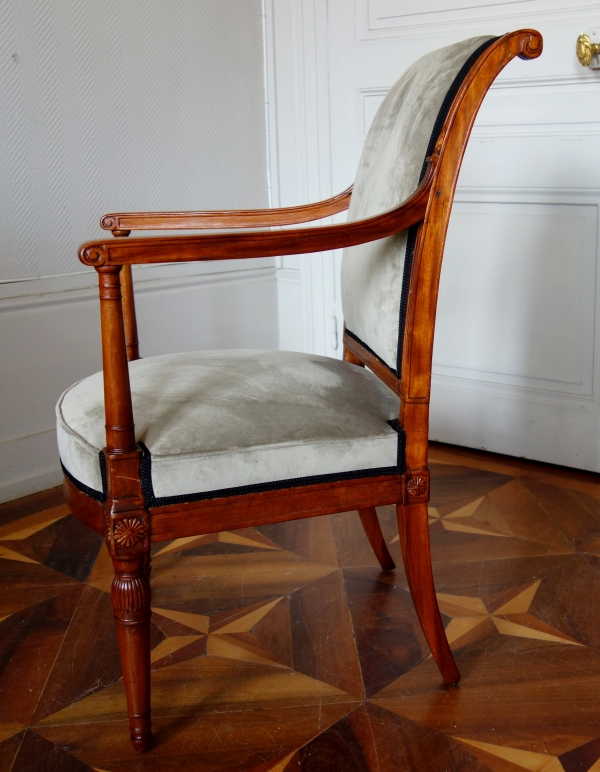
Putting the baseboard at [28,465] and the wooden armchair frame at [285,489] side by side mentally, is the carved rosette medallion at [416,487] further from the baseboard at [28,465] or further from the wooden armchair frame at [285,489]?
the baseboard at [28,465]

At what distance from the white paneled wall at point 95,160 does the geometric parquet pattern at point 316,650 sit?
1.21 ft

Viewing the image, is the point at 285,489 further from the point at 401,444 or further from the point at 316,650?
the point at 316,650

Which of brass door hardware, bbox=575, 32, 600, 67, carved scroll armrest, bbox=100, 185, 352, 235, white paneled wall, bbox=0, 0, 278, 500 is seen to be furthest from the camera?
white paneled wall, bbox=0, 0, 278, 500

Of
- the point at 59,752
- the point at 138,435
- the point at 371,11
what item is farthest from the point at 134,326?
the point at 371,11

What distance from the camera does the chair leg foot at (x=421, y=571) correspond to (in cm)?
105

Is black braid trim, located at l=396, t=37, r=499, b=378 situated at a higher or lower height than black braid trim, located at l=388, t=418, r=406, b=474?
higher

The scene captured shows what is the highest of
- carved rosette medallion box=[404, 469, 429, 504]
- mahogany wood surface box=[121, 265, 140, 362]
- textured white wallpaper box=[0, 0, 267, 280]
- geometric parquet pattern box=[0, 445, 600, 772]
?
textured white wallpaper box=[0, 0, 267, 280]

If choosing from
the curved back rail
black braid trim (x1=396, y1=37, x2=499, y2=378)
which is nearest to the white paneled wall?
the curved back rail

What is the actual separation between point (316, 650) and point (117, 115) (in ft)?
4.57

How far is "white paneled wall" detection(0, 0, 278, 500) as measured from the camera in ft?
5.83

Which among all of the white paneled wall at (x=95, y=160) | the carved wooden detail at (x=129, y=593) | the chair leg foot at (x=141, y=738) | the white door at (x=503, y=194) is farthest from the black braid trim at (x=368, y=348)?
the white paneled wall at (x=95, y=160)

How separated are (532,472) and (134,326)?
1.11 meters

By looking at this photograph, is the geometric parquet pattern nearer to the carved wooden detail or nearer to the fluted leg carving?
the fluted leg carving

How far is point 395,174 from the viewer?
105 cm
